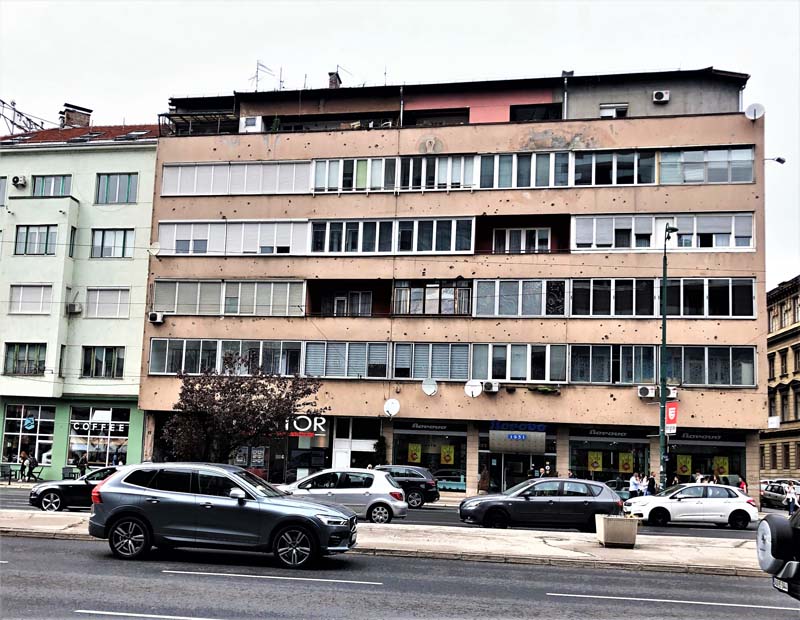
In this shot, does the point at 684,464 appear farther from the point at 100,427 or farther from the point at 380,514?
the point at 100,427

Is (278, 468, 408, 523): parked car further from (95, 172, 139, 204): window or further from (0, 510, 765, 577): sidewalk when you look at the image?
(95, 172, 139, 204): window

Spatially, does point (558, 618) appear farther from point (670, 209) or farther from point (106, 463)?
point (106, 463)

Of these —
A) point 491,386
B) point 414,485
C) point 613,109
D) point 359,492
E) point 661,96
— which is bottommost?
point 414,485

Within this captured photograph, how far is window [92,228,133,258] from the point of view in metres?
45.3

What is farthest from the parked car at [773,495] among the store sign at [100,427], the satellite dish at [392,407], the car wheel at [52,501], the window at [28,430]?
the window at [28,430]

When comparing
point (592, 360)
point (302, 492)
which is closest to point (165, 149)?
point (592, 360)

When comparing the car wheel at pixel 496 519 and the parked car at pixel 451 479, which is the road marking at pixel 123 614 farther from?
the parked car at pixel 451 479

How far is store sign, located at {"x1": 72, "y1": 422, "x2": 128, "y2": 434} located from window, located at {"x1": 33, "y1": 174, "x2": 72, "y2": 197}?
12.0 meters

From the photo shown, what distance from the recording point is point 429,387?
1572 inches

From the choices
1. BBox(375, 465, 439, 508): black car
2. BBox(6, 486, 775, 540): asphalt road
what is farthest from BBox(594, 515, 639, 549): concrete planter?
BBox(375, 465, 439, 508): black car

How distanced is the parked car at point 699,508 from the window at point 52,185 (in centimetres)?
3356

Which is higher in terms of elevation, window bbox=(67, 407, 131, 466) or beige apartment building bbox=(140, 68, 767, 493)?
beige apartment building bbox=(140, 68, 767, 493)

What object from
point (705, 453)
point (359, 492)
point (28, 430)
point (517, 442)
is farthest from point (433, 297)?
point (28, 430)

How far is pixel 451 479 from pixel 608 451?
7.04 metres
